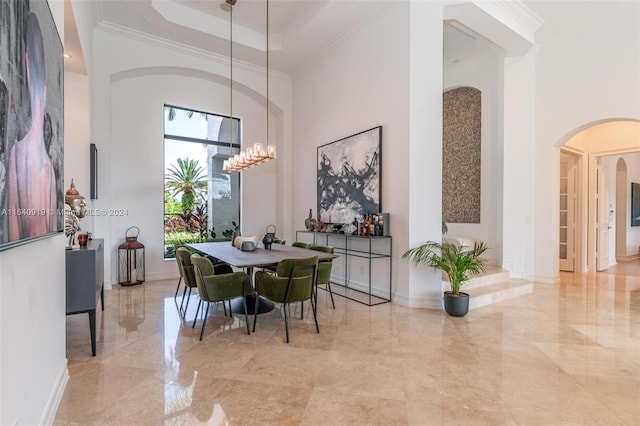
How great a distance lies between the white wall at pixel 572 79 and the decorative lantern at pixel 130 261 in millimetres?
7093

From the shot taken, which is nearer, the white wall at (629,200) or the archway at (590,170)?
the archway at (590,170)

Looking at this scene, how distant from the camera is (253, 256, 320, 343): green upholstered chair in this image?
3.30 metres

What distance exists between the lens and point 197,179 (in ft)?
21.7

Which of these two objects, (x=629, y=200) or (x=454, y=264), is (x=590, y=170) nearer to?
(x=629, y=200)

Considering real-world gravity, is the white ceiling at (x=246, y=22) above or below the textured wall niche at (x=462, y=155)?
above

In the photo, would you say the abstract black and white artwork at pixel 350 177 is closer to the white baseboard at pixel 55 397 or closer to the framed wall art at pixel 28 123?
the framed wall art at pixel 28 123

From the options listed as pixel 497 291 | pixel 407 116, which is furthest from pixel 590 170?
pixel 407 116

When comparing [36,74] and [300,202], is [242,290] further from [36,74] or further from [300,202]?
[300,202]

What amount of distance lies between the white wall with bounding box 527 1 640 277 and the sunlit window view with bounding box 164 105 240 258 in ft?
19.2

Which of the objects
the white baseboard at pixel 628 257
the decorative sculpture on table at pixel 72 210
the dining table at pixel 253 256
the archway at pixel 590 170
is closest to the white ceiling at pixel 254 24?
the decorative sculpture on table at pixel 72 210

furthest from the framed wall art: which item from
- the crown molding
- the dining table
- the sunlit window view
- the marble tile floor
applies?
the sunlit window view

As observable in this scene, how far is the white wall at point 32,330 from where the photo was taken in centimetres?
142

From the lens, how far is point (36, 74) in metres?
1.69

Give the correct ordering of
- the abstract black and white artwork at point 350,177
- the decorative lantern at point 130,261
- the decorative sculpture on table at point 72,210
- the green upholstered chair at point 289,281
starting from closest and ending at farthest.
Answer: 1. the decorative sculpture on table at point 72,210
2. the green upholstered chair at point 289,281
3. the abstract black and white artwork at point 350,177
4. the decorative lantern at point 130,261
